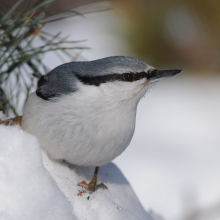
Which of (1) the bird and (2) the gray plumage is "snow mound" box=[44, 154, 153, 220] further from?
(2) the gray plumage

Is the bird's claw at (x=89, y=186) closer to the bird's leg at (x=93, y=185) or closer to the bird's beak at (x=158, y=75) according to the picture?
the bird's leg at (x=93, y=185)

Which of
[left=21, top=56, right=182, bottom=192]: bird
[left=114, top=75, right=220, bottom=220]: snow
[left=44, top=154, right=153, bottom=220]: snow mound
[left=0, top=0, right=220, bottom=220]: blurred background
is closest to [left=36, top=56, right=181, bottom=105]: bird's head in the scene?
[left=21, top=56, right=182, bottom=192]: bird

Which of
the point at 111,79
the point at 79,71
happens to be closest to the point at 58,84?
the point at 79,71

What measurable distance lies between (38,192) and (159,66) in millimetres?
2593

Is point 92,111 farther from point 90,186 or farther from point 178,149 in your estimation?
point 178,149

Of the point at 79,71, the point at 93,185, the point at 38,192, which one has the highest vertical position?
the point at 79,71

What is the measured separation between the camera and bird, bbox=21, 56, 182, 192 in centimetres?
141

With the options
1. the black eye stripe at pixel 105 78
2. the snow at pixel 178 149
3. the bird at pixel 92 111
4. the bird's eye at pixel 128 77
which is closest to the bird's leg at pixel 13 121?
the bird at pixel 92 111

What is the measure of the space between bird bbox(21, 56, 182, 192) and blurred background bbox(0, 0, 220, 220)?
0.16 meters

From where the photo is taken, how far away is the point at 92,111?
55.5 inches

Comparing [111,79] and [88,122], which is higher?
[111,79]

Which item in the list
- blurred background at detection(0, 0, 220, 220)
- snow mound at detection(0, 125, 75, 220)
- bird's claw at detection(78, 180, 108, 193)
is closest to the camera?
snow mound at detection(0, 125, 75, 220)

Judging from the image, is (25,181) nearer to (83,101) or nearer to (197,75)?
(83,101)

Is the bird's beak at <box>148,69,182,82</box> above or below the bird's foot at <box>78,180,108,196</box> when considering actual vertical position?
above
